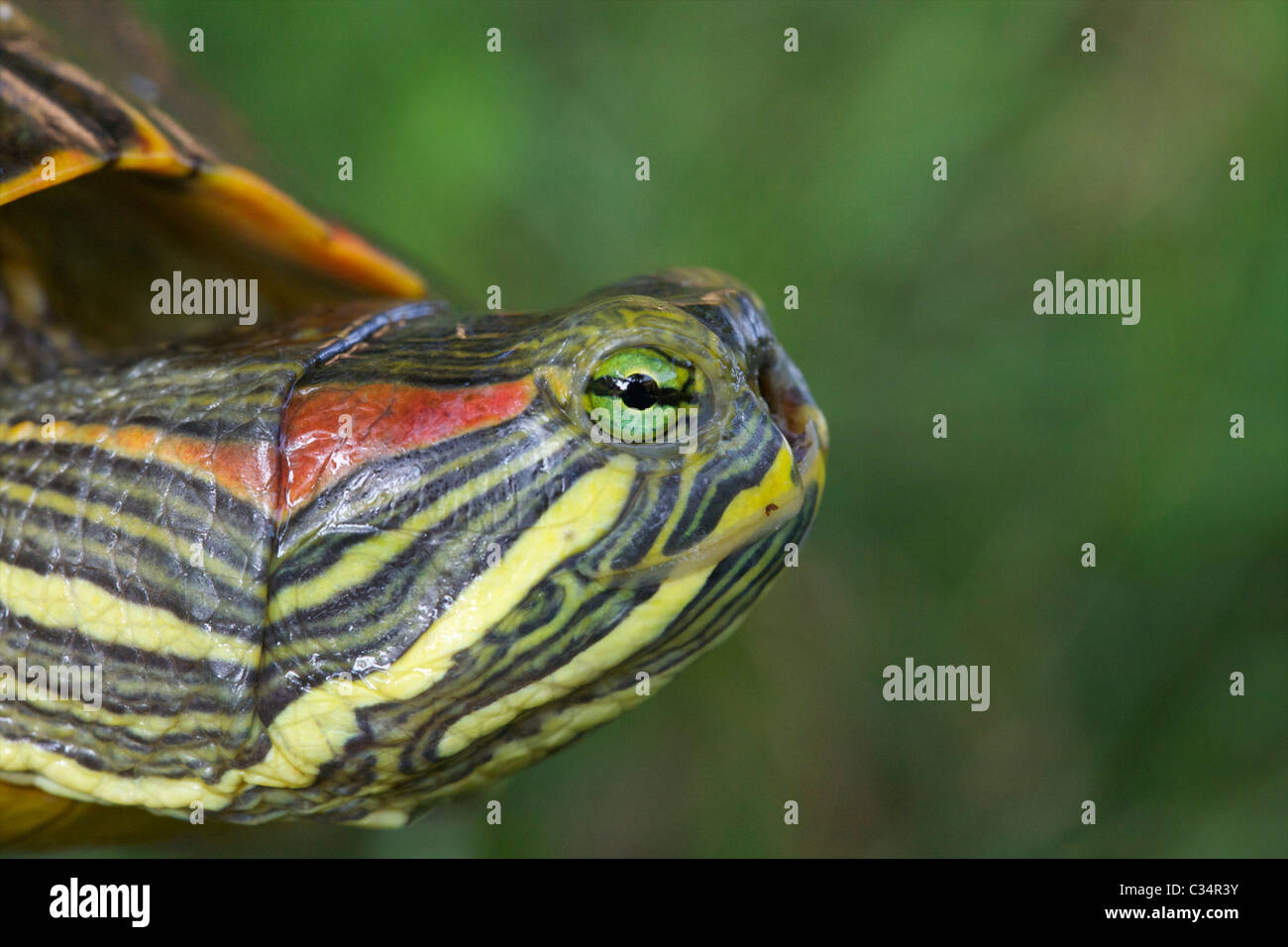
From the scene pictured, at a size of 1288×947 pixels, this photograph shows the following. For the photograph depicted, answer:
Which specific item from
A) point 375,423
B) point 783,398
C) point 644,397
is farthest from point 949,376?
point 375,423

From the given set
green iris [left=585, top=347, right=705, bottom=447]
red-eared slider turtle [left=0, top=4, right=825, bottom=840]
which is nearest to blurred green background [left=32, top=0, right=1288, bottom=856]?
red-eared slider turtle [left=0, top=4, right=825, bottom=840]

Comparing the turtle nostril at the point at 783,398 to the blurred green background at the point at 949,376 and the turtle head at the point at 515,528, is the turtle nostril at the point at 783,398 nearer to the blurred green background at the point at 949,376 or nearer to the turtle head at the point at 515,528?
the turtle head at the point at 515,528

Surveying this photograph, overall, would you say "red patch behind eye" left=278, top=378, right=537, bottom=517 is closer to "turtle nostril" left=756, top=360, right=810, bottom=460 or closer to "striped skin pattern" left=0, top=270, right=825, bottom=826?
"striped skin pattern" left=0, top=270, right=825, bottom=826

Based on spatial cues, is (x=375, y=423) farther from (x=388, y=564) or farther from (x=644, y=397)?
(x=644, y=397)

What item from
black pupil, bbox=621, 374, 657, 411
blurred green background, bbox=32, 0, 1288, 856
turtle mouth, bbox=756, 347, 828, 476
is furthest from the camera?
blurred green background, bbox=32, 0, 1288, 856

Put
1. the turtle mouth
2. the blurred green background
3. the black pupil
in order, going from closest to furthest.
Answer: the black pupil
the turtle mouth
the blurred green background

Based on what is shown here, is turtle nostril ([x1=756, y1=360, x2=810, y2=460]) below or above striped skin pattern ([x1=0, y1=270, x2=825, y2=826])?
above

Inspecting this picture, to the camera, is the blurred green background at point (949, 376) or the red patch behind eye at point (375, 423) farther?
the blurred green background at point (949, 376)

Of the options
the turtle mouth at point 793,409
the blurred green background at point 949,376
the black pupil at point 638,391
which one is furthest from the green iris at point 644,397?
the blurred green background at point 949,376
